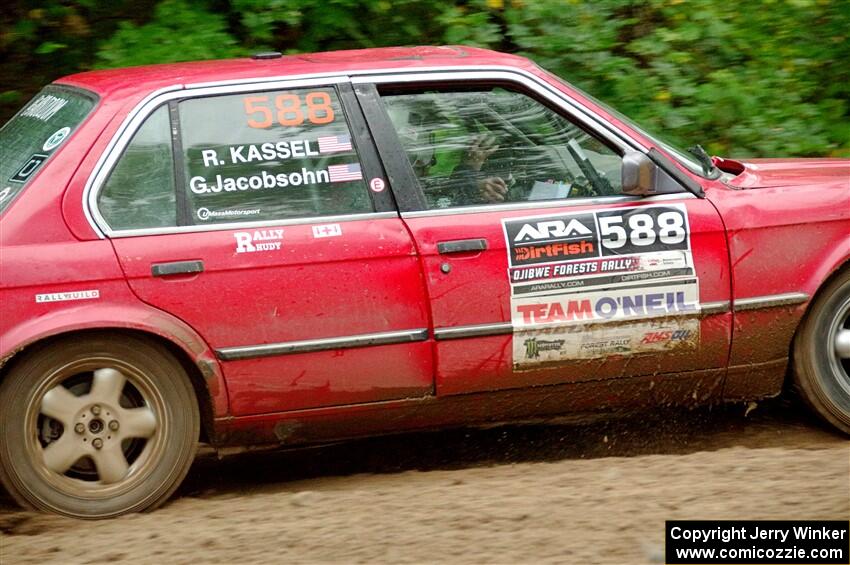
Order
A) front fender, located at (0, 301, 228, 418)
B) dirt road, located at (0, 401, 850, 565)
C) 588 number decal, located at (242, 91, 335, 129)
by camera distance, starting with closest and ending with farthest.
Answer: dirt road, located at (0, 401, 850, 565), front fender, located at (0, 301, 228, 418), 588 number decal, located at (242, 91, 335, 129)

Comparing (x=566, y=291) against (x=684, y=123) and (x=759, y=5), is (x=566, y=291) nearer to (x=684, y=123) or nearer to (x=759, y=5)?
(x=684, y=123)

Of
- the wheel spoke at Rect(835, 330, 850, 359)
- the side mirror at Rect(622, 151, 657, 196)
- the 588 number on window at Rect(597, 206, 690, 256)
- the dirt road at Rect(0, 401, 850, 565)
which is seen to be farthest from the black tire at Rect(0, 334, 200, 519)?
the wheel spoke at Rect(835, 330, 850, 359)

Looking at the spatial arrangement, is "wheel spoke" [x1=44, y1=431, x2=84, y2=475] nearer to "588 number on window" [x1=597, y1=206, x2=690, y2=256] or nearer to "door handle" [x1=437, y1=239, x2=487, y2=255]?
"door handle" [x1=437, y1=239, x2=487, y2=255]

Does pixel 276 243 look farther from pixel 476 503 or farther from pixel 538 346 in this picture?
pixel 476 503

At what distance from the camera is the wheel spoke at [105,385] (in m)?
4.47

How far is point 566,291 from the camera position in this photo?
4.80 m

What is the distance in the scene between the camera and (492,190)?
16.0 feet

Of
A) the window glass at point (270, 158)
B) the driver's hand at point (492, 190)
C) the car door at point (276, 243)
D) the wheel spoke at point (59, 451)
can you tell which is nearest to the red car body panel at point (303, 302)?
the car door at point (276, 243)

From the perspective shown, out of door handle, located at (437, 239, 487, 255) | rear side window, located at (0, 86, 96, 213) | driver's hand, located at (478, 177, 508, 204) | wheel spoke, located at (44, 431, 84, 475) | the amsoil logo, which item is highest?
rear side window, located at (0, 86, 96, 213)

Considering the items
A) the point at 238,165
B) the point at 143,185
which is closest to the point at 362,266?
the point at 238,165

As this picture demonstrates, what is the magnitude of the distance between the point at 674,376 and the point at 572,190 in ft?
2.98

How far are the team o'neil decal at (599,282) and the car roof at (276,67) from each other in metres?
0.77

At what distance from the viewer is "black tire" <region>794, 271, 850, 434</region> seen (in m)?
5.12

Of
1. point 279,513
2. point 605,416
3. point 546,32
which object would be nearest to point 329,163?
point 279,513
